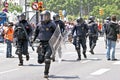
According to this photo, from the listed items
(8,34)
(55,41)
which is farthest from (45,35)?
(8,34)

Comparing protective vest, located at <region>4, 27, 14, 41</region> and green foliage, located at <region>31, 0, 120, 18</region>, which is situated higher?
green foliage, located at <region>31, 0, 120, 18</region>

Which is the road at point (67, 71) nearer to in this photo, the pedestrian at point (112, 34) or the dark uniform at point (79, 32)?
the pedestrian at point (112, 34)

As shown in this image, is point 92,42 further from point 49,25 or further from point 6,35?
point 49,25

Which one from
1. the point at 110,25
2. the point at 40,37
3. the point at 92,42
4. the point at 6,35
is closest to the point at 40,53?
the point at 40,37

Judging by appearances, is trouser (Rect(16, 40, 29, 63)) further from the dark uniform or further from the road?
the dark uniform

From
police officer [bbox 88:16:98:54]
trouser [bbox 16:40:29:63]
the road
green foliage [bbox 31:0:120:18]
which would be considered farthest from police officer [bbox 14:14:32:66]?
green foliage [bbox 31:0:120:18]

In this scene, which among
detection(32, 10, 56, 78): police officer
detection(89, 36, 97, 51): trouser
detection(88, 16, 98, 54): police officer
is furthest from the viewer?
detection(89, 36, 97, 51): trouser

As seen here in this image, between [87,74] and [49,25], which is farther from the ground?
[49,25]

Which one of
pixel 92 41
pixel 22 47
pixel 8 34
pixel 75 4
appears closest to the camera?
pixel 22 47

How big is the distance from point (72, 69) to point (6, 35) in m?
7.32

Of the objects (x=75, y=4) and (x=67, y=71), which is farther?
(x=75, y=4)

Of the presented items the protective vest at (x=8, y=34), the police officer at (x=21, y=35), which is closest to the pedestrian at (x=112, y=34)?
the police officer at (x=21, y=35)

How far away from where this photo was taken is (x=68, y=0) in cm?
13425

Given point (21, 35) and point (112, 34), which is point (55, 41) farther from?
point (112, 34)
